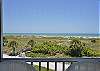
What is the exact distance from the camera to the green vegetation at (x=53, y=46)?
356 cm

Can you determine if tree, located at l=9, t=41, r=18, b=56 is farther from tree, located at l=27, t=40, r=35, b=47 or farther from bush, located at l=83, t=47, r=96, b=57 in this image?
bush, located at l=83, t=47, r=96, b=57

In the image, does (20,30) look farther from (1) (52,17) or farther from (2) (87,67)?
(2) (87,67)

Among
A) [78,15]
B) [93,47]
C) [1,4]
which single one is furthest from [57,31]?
[1,4]

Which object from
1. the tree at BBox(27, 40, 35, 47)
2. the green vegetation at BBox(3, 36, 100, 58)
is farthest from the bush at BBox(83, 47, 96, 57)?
the tree at BBox(27, 40, 35, 47)

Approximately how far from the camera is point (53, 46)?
361cm

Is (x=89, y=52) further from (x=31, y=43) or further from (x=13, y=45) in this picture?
(x=13, y=45)

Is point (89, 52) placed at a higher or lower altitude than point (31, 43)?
lower

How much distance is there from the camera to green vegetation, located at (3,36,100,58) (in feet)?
11.7

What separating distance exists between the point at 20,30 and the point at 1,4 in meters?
0.54

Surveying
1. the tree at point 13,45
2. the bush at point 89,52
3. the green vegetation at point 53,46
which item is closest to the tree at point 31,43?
the green vegetation at point 53,46

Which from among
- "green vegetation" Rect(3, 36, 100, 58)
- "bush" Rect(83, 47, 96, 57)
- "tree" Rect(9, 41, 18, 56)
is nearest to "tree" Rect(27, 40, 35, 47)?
"green vegetation" Rect(3, 36, 100, 58)

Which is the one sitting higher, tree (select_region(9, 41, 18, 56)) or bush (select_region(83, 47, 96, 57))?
tree (select_region(9, 41, 18, 56))

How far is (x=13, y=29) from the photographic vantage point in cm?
352

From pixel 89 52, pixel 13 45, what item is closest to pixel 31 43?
pixel 13 45
